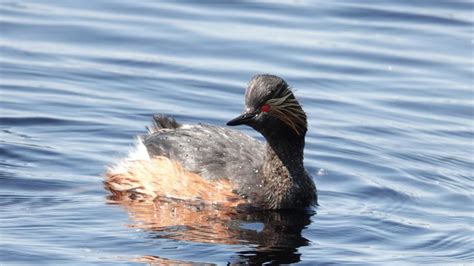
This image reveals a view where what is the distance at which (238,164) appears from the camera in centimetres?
1250

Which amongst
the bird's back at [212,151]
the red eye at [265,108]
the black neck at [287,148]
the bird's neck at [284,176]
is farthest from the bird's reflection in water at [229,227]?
the red eye at [265,108]

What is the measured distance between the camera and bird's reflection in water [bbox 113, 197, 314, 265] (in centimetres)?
1116

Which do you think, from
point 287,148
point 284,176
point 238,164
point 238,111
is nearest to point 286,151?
point 287,148

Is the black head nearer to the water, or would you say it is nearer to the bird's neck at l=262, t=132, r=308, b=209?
the bird's neck at l=262, t=132, r=308, b=209

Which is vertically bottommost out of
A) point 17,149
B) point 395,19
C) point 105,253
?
point 105,253

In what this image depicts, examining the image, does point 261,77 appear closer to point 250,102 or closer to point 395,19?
point 250,102

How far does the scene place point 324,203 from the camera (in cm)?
1287

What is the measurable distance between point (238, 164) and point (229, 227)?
82 cm

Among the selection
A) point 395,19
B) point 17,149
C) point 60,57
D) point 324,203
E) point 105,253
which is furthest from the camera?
point 395,19

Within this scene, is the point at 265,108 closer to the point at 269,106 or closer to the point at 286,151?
the point at 269,106

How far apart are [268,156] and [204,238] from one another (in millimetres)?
1526

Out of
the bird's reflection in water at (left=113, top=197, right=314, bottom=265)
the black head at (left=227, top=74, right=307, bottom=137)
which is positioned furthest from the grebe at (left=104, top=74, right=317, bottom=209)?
the bird's reflection in water at (left=113, top=197, right=314, bottom=265)

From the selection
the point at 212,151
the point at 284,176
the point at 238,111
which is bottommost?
the point at 284,176

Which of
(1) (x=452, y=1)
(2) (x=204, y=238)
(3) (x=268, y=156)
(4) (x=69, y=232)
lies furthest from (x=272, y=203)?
(1) (x=452, y=1)
